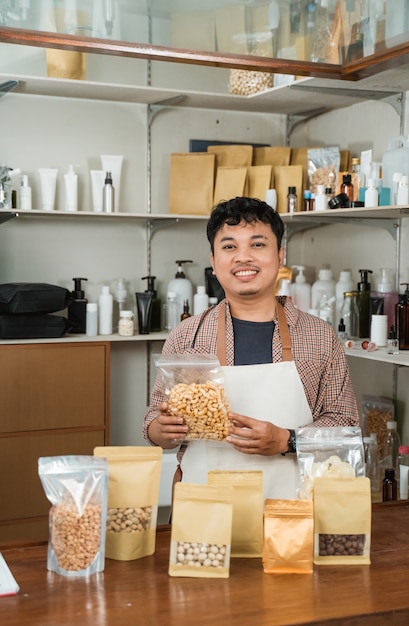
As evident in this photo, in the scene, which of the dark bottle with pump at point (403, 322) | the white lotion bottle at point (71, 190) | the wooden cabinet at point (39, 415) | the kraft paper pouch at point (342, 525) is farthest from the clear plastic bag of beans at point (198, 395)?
→ the white lotion bottle at point (71, 190)

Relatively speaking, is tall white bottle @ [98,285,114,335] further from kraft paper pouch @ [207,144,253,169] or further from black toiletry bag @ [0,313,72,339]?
kraft paper pouch @ [207,144,253,169]

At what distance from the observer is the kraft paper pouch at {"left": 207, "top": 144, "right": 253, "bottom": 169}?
408 centimetres

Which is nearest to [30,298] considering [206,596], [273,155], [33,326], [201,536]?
[33,326]

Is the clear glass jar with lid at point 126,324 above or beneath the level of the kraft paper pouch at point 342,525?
above

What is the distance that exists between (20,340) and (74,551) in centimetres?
210

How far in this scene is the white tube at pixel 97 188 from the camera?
154 inches

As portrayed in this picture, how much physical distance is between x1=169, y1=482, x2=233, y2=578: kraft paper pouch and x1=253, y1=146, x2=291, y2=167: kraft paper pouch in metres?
2.71

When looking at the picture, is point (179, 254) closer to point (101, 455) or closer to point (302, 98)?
point (302, 98)

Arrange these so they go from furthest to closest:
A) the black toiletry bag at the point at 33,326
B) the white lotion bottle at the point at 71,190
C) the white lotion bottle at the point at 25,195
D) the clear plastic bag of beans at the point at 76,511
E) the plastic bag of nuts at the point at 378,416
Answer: the white lotion bottle at the point at 71,190 < the white lotion bottle at the point at 25,195 < the black toiletry bag at the point at 33,326 < the plastic bag of nuts at the point at 378,416 < the clear plastic bag of beans at the point at 76,511

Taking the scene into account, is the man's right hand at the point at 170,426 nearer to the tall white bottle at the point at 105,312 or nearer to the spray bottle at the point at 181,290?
the tall white bottle at the point at 105,312

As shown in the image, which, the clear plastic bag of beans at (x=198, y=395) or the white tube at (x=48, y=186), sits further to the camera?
the white tube at (x=48, y=186)

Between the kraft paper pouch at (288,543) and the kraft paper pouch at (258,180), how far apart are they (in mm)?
2496

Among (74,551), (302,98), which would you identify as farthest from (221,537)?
(302,98)

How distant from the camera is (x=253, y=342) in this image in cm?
237
